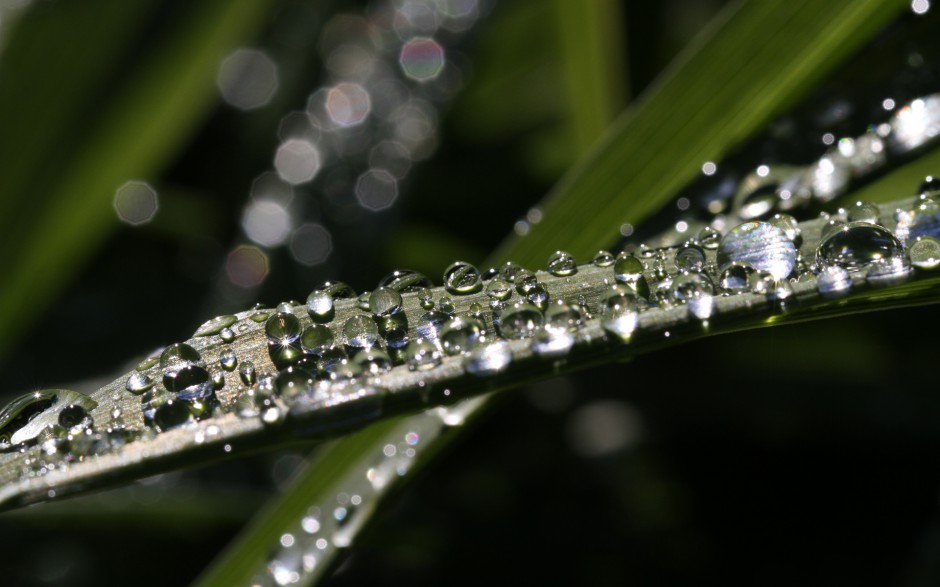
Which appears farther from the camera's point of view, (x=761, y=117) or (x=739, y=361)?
(x=739, y=361)

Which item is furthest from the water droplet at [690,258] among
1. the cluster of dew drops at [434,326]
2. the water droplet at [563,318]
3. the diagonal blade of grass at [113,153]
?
the diagonal blade of grass at [113,153]

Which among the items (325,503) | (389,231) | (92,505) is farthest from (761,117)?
(92,505)

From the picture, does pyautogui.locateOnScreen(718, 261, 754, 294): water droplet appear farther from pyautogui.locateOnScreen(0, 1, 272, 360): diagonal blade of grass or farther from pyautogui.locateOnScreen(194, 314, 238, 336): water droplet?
pyautogui.locateOnScreen(0, 1, 272, 360): diagonal blade of grass

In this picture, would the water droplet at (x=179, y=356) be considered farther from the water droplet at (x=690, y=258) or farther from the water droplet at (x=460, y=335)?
the water droplet at (x=690, y=258)

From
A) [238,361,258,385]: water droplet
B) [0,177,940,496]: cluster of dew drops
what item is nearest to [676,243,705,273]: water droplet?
[0,177,940,496]: cluster of dew drops

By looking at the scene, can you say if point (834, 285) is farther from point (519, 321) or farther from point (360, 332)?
point (360, 332)

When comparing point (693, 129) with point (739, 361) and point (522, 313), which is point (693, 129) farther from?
point (739, 361)

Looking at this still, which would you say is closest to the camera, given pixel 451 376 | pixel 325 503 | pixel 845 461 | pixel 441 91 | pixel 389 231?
pixel 451 376
